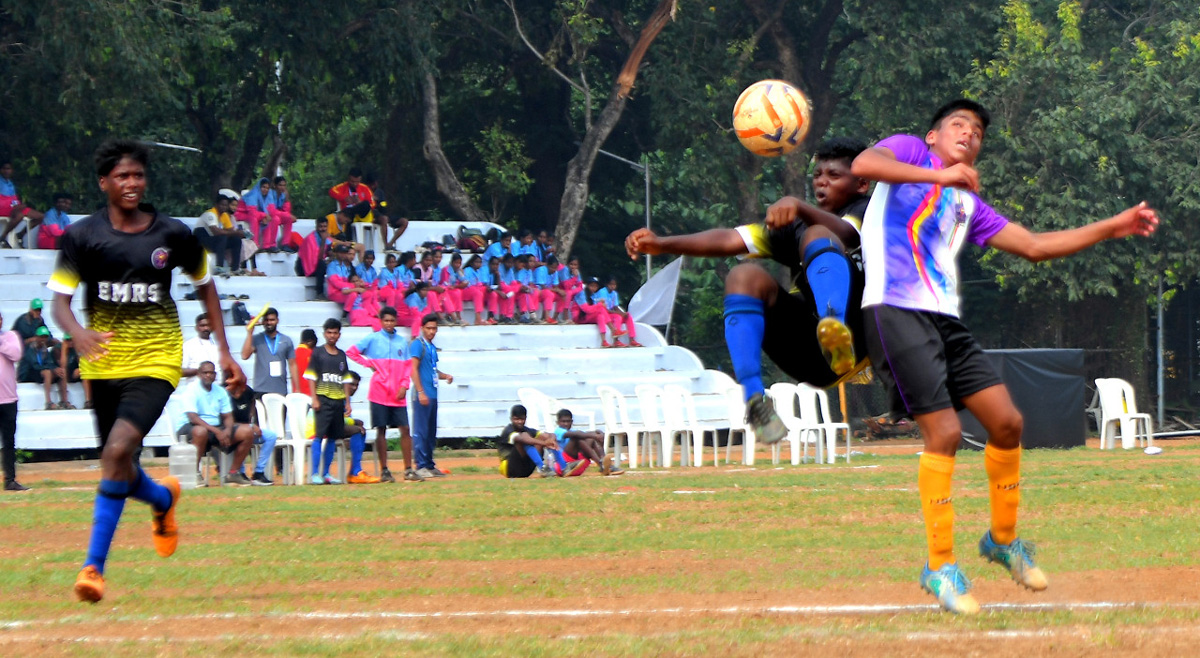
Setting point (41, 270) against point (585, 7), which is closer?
point (41, 270)

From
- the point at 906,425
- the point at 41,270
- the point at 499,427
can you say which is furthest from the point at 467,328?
the point at 906,425

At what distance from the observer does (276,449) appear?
19484 mm

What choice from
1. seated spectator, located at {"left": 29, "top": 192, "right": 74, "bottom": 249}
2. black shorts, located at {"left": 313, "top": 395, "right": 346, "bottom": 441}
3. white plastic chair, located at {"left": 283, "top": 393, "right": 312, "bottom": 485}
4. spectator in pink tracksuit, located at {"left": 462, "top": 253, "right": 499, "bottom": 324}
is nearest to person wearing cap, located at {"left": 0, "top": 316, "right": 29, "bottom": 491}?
white plastic chair, located at {"left": 283, "top": 393, "right": 312, "bottom": 485}

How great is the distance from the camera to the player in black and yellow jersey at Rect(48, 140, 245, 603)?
7.39m

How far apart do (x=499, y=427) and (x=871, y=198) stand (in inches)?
806

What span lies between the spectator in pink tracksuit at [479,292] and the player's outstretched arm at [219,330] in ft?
68.4

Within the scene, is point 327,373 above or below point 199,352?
below

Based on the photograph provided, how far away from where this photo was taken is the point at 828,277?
Result: 6.65 m

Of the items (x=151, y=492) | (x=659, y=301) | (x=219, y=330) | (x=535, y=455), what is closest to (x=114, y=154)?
(x=219, y=330)

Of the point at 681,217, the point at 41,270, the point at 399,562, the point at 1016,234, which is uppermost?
the point at 681,217

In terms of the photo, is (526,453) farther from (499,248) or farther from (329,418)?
(499,248)

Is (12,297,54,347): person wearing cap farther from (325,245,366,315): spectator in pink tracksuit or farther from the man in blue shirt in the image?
the man in blue shirt

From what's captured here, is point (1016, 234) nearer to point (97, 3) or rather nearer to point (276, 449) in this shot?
point (276, 449)

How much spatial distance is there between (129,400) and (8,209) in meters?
20.4
